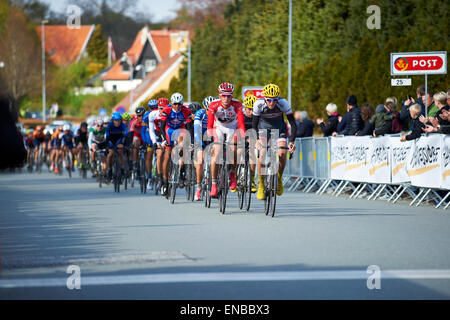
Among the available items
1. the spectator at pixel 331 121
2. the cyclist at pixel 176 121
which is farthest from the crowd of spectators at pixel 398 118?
the cyclist at pixel 176 121

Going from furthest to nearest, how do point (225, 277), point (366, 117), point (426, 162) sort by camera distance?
point (366, 117)
point (426, 162)
point (225, 277)

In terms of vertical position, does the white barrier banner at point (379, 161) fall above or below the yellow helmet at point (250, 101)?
below

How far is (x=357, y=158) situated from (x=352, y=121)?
158 centimetres

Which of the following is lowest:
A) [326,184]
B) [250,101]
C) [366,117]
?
[326,184]

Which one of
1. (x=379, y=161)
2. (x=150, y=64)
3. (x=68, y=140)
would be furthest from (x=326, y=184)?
(x=150, y=64)

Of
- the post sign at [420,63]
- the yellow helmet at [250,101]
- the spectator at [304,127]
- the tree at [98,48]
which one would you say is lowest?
the spectator at [304,127]

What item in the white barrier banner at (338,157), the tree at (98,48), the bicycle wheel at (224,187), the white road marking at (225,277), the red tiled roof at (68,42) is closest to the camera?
the white road marking at (225,277)

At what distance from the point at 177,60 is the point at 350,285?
9007 centimetres

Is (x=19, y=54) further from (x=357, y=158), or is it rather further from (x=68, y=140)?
(x=357, y=158)

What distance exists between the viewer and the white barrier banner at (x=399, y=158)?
17.9 metres

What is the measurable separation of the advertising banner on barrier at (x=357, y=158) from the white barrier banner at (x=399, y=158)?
1.21 metres

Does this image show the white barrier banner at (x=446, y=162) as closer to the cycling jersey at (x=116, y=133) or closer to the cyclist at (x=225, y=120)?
the cyclist at (x=225, y=120)

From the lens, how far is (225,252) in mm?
10555
